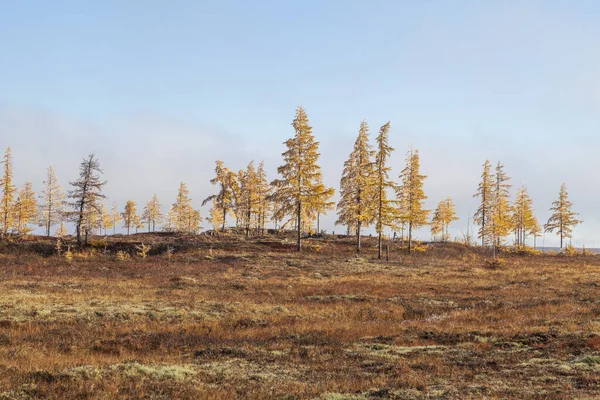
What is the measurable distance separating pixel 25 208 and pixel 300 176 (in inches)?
2412

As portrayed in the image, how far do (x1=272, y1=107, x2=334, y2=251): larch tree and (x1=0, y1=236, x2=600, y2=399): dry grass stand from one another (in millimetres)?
13627

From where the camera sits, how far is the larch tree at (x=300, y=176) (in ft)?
155

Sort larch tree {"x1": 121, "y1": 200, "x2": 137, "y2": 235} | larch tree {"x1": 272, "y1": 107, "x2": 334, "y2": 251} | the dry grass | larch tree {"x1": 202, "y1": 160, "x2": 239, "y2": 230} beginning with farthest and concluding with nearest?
larch tree {"x1": 121, "y1": 200, "x2": 137, "y2": 235}, larch tree {"x1": 202, "y1": 160, "x2": 239, "y2": 230}, larch tree {"x1": 272, "y1": 107, "x2": 334, "y2": 251}, the dry grass

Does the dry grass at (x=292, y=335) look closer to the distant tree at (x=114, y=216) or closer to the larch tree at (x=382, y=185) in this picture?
the larch tree at (x=382, y=185)

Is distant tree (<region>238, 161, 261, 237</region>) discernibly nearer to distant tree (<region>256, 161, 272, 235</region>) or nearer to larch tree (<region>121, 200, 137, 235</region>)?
distant tree (<region>256, 161, 272, 235</region>)

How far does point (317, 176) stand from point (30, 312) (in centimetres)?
3357

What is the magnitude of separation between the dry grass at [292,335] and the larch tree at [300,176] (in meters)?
13.6

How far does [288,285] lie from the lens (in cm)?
2847

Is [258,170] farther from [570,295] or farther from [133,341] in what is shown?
[133,341]

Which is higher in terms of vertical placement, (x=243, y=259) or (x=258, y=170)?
(x=258, y=170)

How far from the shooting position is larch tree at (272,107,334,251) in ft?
155

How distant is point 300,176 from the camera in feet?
156

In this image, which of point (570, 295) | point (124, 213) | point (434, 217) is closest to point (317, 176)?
point (570, 295)

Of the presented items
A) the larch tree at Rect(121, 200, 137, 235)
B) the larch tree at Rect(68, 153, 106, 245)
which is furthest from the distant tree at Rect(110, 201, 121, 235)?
the larch tree at Rect(68, 153, 106, 245)
